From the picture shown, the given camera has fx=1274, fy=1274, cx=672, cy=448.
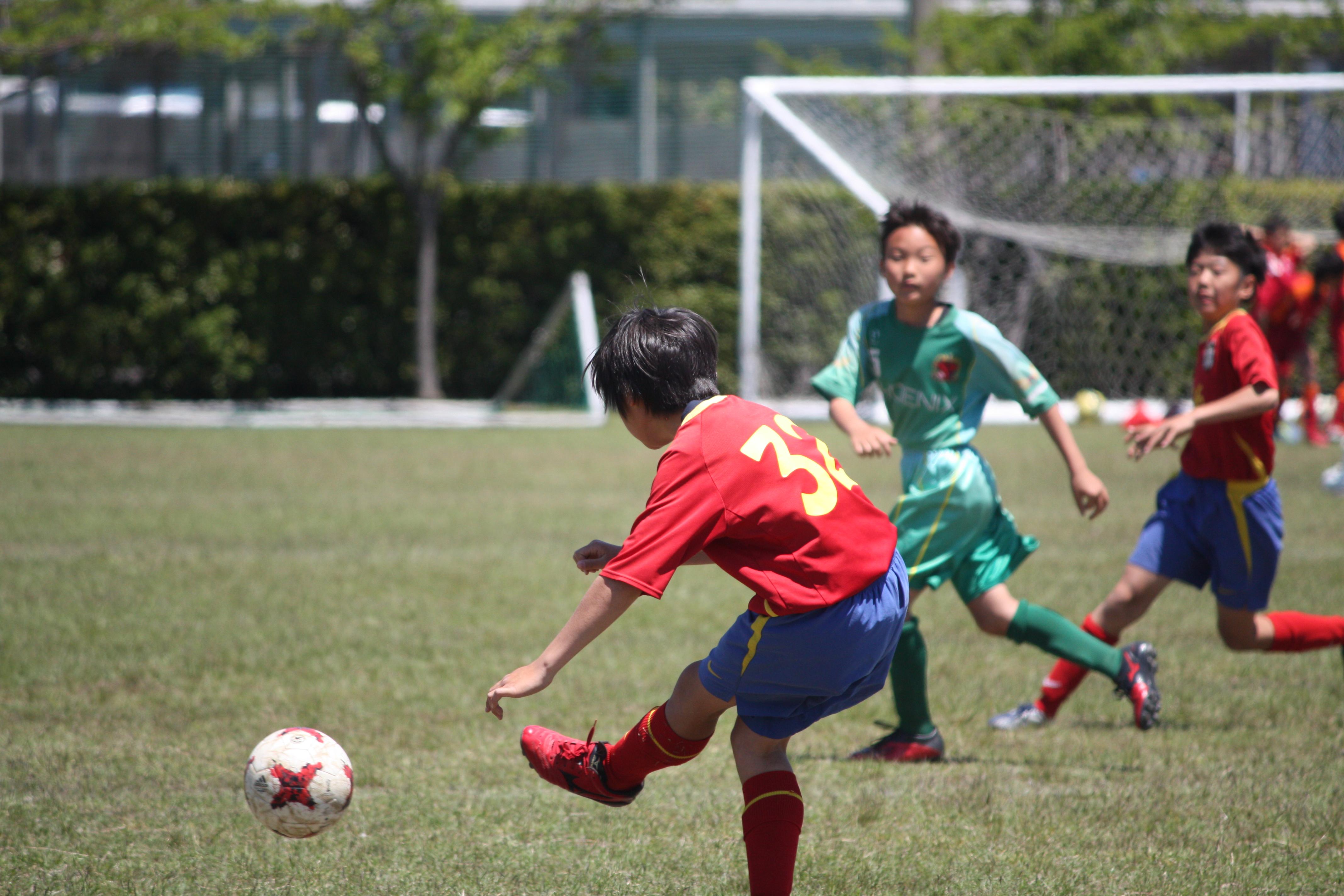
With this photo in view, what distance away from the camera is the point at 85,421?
1390 centimetres

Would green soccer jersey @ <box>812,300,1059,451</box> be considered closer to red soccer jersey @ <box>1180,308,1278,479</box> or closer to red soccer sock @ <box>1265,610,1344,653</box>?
red soccer jersey @ <box>1180,308,1278,479</box>

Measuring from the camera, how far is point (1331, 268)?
9.59 meters

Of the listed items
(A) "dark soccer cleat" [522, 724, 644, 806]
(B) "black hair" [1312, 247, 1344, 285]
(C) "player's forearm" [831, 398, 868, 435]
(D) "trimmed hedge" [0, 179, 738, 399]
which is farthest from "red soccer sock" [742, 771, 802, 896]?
(D) "trimmed hedge" [0, 179, 738, 399]

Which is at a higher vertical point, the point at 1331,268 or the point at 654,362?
the point at 1331,268

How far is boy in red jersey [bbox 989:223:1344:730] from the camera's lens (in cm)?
429

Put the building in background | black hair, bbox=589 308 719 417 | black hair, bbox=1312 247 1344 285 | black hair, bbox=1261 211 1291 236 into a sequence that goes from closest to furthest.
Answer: black hair, bbox=589 308 719 417 < black hair, bbox=1312 247 1344 285 < black hair, bbox=1261 211 1291 236 < the building in background

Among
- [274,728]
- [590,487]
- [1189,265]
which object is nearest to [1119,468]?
[590,487]

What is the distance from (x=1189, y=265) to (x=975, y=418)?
1.01 meters

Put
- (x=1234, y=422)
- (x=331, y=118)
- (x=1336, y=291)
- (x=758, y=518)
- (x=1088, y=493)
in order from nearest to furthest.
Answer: (x=758, y=518), (x=1088, y=493), (x=1234, y=422), (x=1336, y=291), (x=331, y=118)

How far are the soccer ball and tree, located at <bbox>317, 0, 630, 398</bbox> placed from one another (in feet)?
43.1

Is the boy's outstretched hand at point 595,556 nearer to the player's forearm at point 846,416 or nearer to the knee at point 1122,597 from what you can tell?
the player's forearm at point 846,416

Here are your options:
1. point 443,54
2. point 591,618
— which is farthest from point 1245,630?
point 443,54

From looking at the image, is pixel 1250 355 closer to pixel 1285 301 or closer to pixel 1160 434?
pixel 1160 434

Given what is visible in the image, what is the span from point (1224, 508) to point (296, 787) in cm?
314
